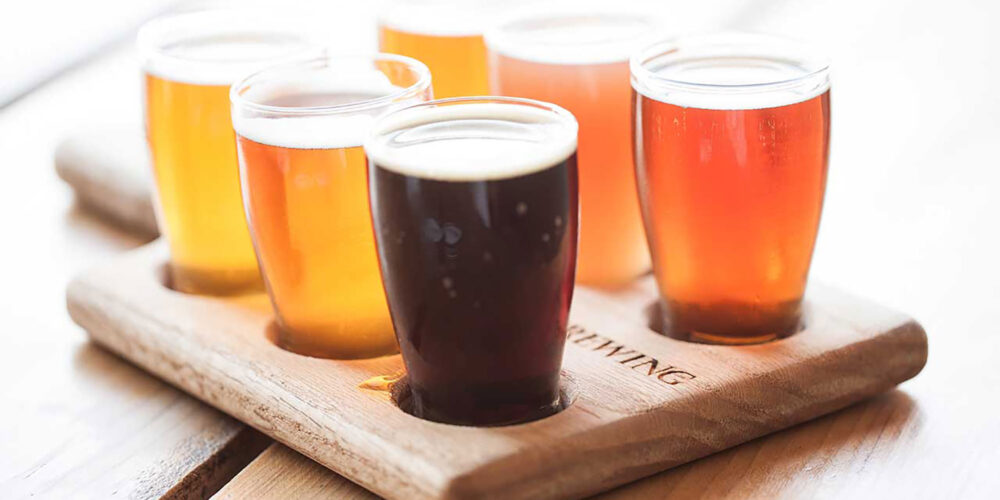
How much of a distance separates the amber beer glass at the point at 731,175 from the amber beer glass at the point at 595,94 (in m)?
0.07

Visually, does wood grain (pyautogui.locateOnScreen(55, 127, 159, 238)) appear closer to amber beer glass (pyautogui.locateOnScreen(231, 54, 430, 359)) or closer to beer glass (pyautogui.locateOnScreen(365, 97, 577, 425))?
amber beer glass (pyautogui.locateOnScreen(231, 54, 430, 359))

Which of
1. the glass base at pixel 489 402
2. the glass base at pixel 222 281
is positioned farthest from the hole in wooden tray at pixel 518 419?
the glass base at pixel 222 281

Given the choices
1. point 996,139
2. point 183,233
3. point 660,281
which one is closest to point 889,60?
point 996,139

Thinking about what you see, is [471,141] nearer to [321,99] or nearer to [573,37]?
[321,99]

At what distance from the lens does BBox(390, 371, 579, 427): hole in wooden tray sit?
81cm

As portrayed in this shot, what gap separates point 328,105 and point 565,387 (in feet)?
0.84

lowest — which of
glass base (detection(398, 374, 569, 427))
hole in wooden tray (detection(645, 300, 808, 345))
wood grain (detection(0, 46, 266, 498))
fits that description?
wood grain (detection(0, 46, 266, 498))

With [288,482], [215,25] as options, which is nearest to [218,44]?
[215,25]

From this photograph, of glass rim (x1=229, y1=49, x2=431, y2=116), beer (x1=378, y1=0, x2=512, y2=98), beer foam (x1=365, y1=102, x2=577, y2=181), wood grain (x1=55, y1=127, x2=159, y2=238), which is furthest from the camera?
wood grain (x1=55, y1=127, x2=159, y2=238)

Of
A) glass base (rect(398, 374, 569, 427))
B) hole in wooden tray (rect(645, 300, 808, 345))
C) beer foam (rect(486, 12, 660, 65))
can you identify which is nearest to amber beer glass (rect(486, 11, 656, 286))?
beer foam (rect(486, 12, 660, 65))

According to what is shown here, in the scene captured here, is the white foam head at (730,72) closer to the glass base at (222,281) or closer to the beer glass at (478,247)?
the beer glass at (478,247)

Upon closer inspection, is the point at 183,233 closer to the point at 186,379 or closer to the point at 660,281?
the point at 186,379

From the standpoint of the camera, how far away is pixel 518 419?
2.67ft

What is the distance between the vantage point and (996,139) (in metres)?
1.38
